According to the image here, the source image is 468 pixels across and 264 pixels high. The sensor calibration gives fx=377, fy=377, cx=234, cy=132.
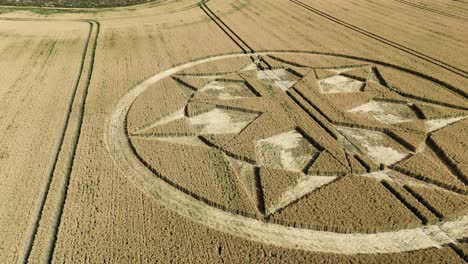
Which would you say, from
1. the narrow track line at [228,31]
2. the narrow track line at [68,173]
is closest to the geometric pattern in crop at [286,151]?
the narrow track line at [68,173]

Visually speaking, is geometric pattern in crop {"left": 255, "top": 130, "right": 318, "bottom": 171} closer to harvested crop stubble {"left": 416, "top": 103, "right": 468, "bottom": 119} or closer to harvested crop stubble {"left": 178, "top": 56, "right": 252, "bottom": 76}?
harvested crop stubble {"left": 416, "top": 103, "right": 468, "bottom": 119}

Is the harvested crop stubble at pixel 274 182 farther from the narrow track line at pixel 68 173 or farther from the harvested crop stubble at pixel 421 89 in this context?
the harvested crop stubble at pixel 421 89

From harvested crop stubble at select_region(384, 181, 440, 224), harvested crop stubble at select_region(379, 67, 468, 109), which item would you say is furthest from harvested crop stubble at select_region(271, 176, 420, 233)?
harvested crop stubble at select_region(379, 67, 468, 109)

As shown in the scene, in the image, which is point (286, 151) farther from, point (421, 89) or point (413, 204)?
point (421, 89)

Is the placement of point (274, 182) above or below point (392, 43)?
below

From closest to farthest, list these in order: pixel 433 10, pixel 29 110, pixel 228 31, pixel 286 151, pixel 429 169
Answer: pixel 429 169 → pixel 286 151 → pixel 29 110 → pixel 228 31 → pixel 433 10

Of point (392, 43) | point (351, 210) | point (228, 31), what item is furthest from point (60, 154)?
point (392, 43)

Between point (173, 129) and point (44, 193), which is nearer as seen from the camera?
point (44, 193)

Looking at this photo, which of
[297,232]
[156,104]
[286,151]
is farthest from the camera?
[156,104]

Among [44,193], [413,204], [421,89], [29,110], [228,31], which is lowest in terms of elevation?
[44,193]
